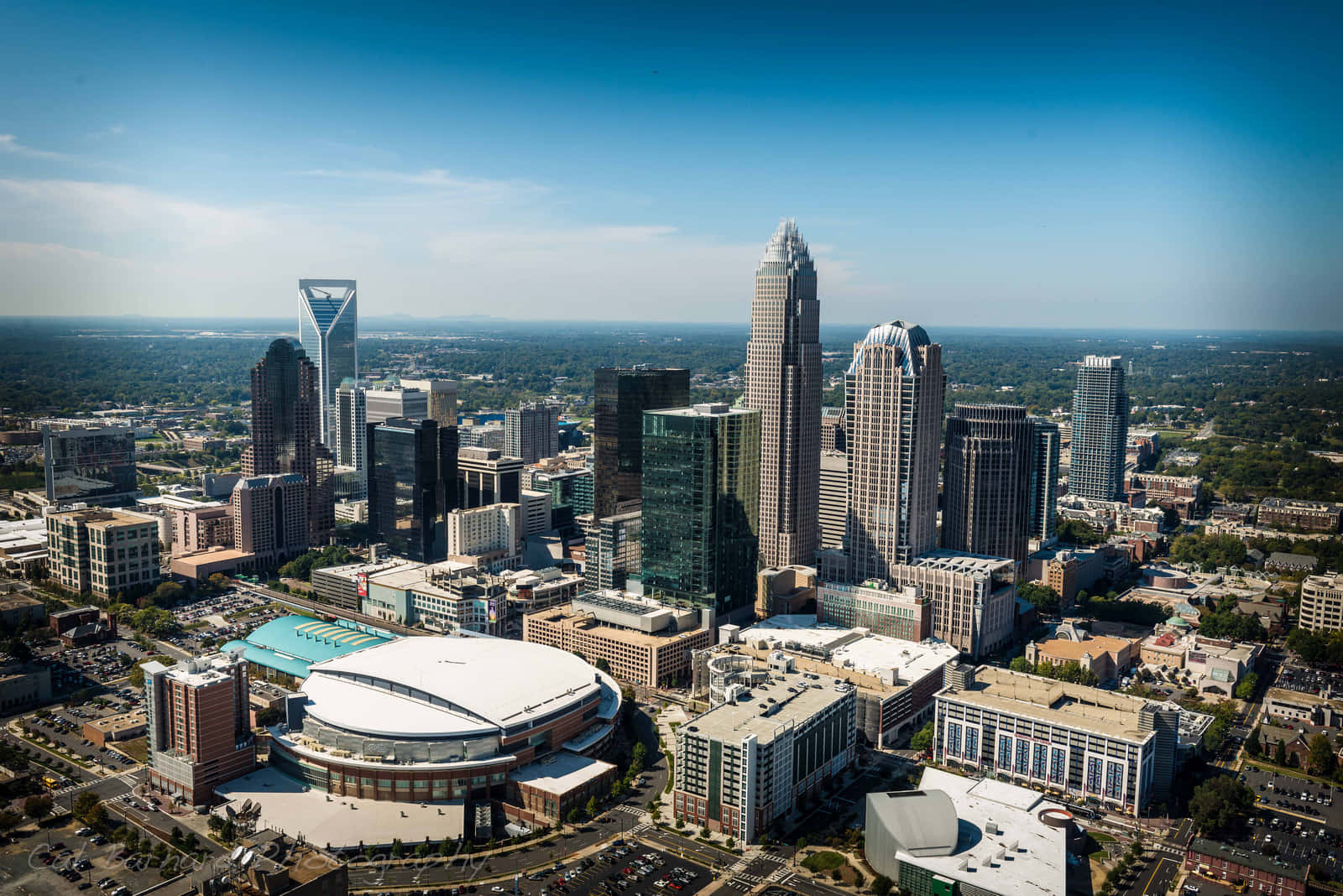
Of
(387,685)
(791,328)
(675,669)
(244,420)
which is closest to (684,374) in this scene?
(791,328)

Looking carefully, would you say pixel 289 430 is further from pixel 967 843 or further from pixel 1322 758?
pixel 1322 758

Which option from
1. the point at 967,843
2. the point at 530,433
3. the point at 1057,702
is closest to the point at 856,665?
the point at 1057,702

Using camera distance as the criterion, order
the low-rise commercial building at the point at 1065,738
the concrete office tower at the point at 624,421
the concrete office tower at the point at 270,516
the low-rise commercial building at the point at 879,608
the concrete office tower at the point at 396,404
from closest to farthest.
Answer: the low-rise commercial building at the point at 1065,738
the low-rise commercial building at the point at 879,608
the concrete office tower at the point at 624,421
the concrete office tower at the point at 270,516
the concrete office tower at the point at 396,404

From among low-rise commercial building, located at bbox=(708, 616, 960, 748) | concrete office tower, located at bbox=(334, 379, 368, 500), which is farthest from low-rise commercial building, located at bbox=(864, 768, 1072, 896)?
concrete office tower, located at bbox=(334, 379, 368, 500)

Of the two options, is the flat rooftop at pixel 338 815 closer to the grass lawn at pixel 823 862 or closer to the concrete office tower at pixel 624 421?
the grass lawn at pixel 823 862

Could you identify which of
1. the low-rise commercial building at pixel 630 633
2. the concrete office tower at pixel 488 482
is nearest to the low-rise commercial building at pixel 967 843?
the low-rise commercial building at pixel 630 633

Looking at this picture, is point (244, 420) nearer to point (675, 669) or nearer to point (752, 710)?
point (675, 669)

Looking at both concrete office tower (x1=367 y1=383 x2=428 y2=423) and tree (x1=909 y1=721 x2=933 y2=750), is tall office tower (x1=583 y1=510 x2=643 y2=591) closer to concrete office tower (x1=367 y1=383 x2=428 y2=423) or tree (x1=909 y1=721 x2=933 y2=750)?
tree (x1=909 y1=721 x2=933 y2=750)
